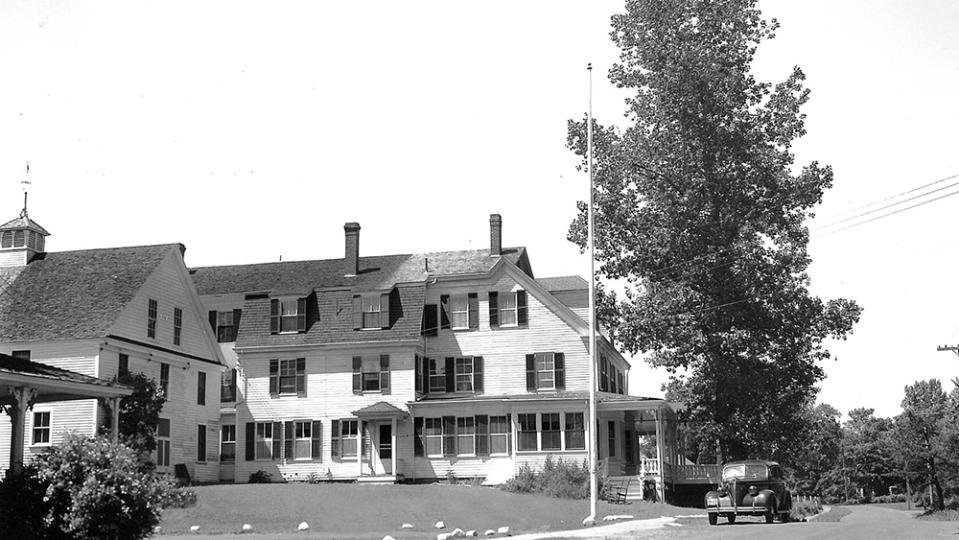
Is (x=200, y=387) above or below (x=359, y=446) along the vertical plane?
above

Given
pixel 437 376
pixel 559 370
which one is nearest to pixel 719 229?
pixel 559 370

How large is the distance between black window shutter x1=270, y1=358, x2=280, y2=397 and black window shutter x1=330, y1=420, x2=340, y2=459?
334 cm

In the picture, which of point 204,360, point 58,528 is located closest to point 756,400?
point 204,360

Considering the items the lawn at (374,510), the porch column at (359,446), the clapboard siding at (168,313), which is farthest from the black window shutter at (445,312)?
the lawn at (374,510)

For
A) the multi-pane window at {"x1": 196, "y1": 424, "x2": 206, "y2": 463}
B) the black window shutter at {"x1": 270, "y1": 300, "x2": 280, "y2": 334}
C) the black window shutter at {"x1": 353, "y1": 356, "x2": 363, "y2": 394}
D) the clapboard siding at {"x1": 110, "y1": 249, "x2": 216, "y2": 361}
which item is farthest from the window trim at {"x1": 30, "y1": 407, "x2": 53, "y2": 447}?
the black window shutter at {"x1": 353, "y1": 356, "x2": 363, "y2": 394}

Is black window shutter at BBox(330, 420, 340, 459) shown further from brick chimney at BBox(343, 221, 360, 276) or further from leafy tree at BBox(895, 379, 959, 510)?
leafy tree at BBox(895, 379, 959, 510)

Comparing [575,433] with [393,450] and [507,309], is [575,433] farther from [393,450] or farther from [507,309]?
[393,450]

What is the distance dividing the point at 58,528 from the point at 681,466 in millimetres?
32660

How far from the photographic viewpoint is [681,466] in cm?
→ 4691

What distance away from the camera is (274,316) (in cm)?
5103

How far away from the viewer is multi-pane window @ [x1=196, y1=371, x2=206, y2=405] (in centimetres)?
4728

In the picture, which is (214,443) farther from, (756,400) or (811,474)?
(811,474)

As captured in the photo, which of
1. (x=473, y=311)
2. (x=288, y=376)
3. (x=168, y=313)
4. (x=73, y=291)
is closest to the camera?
(x=73, y=291)

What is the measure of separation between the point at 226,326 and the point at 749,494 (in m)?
32.0
